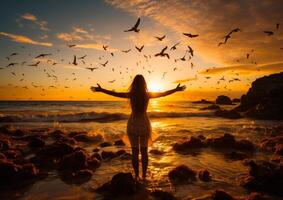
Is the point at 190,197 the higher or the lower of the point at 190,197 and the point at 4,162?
the lower

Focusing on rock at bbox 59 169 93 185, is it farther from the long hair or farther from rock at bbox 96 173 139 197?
the long hair

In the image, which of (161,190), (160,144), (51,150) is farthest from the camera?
(160,144)

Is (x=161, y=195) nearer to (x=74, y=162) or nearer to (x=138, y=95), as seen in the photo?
(x=138, y=95)

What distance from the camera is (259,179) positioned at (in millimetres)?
7191

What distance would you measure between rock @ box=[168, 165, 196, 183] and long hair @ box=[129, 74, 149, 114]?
7.11 feet

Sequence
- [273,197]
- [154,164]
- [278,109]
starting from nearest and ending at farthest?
[273,197], [154,164], [278,109]

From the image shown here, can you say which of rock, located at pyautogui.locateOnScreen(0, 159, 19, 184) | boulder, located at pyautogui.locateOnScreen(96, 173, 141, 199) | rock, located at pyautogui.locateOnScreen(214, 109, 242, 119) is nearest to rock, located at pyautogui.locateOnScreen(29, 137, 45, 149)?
rock, located at pyautogui.locateOnScreen(0, 159, 19, 184)

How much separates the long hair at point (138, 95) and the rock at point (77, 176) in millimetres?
2564

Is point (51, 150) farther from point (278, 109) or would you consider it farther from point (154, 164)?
point (278, 109)

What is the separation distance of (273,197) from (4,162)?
7.34 metres

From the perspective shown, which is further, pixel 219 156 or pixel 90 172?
pixel 219 156

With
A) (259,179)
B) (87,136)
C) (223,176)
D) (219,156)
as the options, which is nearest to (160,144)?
(219,156)

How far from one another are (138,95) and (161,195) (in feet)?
8.39

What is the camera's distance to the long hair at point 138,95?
7316 mm
